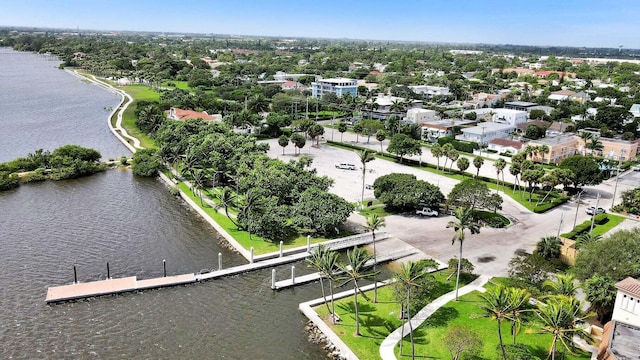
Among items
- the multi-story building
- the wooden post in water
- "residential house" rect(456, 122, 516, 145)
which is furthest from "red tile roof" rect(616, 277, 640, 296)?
the multi-story building

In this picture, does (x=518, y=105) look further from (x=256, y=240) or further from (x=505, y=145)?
(x=256, y=240)

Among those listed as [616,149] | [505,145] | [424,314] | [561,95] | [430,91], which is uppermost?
[561,95]

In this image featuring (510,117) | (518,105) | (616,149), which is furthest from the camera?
(518,105)

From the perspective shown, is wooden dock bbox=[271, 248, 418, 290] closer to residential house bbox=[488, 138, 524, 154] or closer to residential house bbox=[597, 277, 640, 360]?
residential house bbox=[597, 277, 640, 360]

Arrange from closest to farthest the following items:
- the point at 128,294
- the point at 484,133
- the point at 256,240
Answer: the point at 128,294
the point at 256,240
the point at 484,133

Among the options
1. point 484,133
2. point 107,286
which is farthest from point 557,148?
point 107,286

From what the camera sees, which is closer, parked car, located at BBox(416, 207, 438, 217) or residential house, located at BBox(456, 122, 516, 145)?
parked car, located at BBox(416, 207, 438, 217)

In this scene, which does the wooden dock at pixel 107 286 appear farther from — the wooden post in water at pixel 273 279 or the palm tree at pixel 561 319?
the palm tree at pixel 561 319
